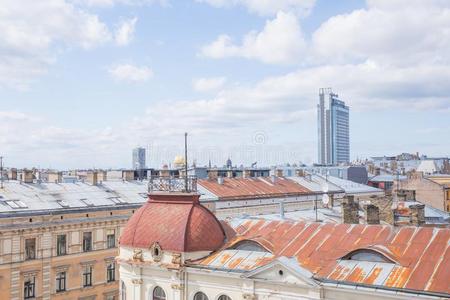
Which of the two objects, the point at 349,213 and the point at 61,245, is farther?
the point at 61,245

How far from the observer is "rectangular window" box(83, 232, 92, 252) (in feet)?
177

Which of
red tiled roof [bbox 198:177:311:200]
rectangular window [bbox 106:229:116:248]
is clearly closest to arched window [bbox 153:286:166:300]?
rectangular window [bbox 106:229:116:248]

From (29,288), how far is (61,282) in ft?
10.6

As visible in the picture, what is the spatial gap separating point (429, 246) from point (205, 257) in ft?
37.4

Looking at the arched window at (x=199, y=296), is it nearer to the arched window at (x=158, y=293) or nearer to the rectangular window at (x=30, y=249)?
the arched window at (x=158, y=293)

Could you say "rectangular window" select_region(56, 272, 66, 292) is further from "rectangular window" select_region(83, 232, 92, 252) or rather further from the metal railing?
the metal railing

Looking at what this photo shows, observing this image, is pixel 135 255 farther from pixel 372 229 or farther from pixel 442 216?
pixel 442 216

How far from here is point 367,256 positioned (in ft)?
86.9

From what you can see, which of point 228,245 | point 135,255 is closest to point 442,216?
point 228,245

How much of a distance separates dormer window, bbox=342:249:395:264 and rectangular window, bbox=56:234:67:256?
32871mm

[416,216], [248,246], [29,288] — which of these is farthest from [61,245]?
[416,216]

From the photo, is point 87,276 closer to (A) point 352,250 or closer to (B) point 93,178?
(B) point 93,178

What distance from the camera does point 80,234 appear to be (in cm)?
5366

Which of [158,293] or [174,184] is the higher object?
[174,184]
